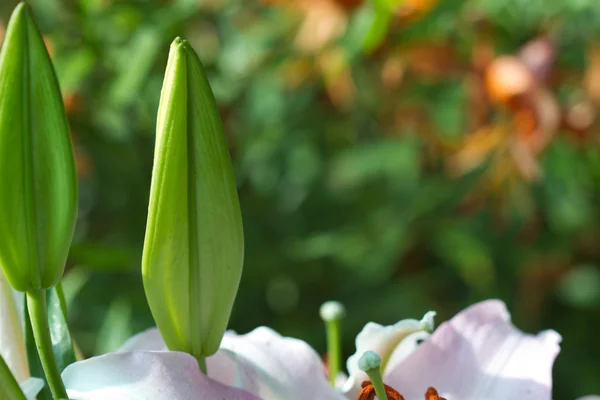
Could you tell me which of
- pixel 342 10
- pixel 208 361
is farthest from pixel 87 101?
pixel 208 361

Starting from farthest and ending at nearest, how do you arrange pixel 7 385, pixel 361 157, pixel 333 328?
pixel 361 157 → pixel 333 328 → pixel 7 385

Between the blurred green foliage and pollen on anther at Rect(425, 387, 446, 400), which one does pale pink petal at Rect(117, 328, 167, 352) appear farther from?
the blurred green foliage

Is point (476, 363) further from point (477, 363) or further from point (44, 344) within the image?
point (44, 344)

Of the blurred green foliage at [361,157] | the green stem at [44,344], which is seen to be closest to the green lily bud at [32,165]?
the green stem at [44,344]

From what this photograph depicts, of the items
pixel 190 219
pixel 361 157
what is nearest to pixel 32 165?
pixel 190 219

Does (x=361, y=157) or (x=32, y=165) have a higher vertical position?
(x=32, y=165)

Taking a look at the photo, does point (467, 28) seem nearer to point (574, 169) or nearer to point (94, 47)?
point (574, 169)

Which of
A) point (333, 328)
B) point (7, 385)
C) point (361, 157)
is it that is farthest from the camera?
point (361, 157)

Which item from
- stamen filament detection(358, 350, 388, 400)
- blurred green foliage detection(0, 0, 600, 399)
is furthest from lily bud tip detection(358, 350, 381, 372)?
blurred green foliage detection(0, 0, 600, 399)
